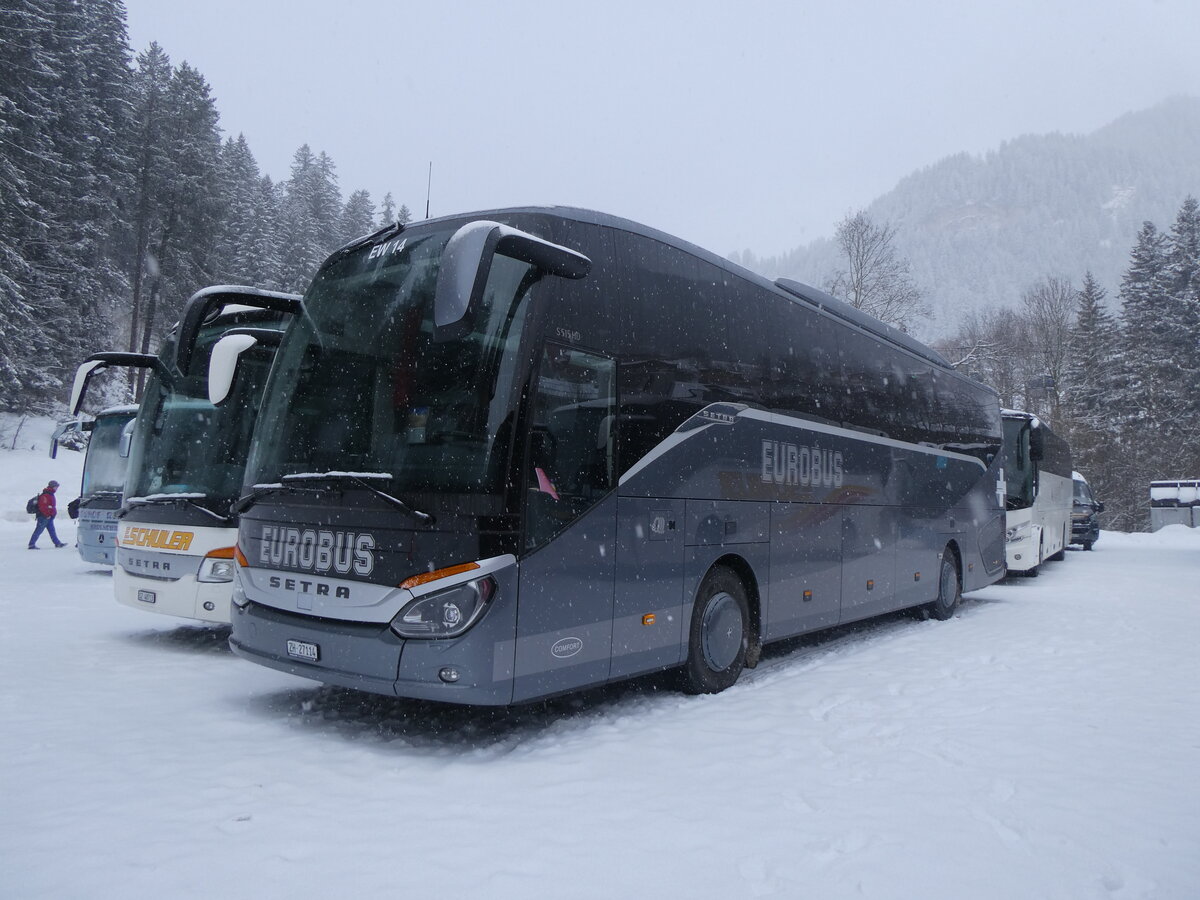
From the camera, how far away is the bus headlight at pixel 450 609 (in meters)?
5.11

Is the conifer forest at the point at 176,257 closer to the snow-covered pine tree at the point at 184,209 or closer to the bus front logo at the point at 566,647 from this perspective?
the snow-covered pine tree at the point at 184,209

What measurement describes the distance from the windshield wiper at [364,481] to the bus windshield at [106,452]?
11559mm

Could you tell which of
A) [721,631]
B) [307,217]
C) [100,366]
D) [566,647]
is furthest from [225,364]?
[307,217]

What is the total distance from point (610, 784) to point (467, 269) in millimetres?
3054

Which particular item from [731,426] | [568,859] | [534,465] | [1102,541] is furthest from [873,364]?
[1102,541]

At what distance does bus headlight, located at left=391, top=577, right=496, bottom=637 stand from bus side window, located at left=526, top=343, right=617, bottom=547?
45 centimetres

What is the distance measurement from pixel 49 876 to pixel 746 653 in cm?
572

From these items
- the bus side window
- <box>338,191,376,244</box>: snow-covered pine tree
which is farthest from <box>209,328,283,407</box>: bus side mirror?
<box>338,191,376,244</box>: snow-covered pine tree

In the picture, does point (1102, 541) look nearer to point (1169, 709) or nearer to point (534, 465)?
point (1169, 709)

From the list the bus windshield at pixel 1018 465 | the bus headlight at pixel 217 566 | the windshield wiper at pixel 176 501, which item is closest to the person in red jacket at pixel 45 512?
the windshield wiper at pixel 176 501

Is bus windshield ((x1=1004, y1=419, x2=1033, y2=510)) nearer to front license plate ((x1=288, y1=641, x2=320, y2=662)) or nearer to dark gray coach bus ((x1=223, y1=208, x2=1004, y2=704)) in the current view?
dark gray coach bus ((x1=223, y1=208, x2=1004, y2=704))

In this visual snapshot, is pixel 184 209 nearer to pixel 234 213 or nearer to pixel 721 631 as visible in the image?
pixel 234 213

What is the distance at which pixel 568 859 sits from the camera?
3.87 m

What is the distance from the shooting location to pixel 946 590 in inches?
517
